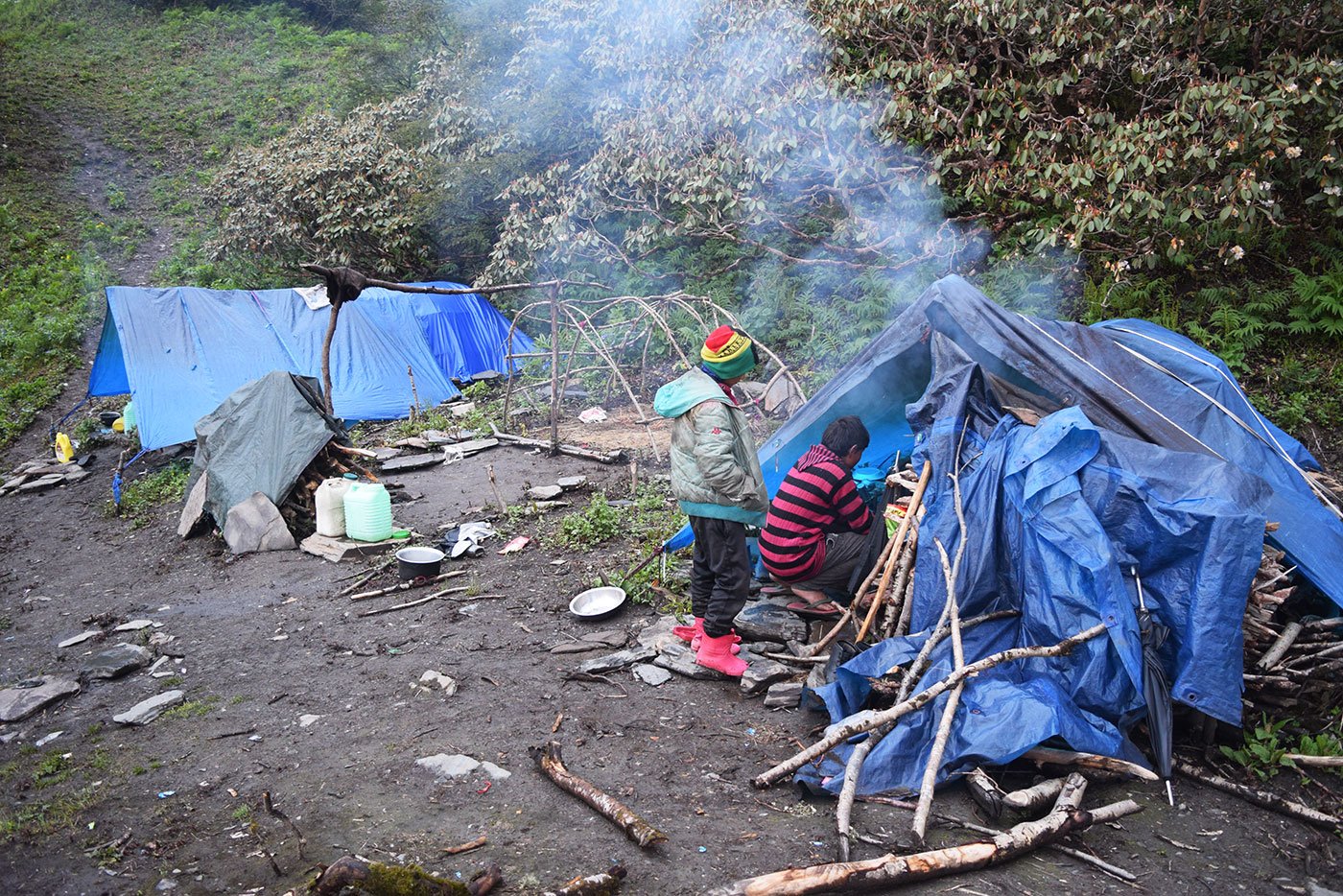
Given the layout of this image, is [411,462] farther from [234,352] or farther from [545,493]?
[234,352]

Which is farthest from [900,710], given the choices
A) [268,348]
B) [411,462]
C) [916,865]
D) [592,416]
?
[268,348]

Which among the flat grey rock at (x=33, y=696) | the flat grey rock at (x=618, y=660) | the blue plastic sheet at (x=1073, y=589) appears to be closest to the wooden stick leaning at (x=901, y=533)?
the blue plastic sheet at (x=1073, y=589)

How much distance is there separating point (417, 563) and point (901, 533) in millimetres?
3572

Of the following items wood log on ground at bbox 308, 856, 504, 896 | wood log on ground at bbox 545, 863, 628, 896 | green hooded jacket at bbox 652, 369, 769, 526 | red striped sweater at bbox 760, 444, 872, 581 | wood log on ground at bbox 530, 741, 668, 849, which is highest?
green hooded jacket at bbox 652, 369, 769, 526

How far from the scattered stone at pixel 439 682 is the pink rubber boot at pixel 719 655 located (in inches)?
50.6

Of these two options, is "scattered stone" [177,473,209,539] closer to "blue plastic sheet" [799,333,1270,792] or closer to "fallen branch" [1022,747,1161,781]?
"blue plastic sheet" [799,333,1270,792]

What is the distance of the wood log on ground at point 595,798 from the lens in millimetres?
2814

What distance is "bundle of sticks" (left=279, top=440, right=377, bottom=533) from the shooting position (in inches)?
293

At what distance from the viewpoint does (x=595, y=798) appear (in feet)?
10.1

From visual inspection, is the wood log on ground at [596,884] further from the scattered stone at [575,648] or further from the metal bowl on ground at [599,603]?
the metal bowl on ground at [599,603]

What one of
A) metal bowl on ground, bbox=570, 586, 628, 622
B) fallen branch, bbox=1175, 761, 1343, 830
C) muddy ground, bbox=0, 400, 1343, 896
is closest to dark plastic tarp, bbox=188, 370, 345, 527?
muddy ground, bbox=0, 400, 1343, 896

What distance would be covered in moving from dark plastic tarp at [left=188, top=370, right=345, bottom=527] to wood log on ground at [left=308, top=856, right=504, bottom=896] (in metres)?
5.46

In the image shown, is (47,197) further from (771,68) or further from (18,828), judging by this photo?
(18,828)

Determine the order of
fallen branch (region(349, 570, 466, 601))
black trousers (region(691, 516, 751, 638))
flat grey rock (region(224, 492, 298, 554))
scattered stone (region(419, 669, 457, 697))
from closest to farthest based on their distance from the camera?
black trousers (region(691, 516, 751, 638)) → scattered stone (region(419, 669, 457, 697)) → fallen branch (region(349, 570, 466, 601)) → flat grey rock (region(224, 492, 298, 554))
